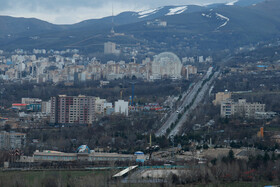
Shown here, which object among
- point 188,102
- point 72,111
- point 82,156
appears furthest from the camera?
point 188,102

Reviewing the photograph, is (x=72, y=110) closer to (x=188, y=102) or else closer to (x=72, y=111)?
(x=72, y=111)

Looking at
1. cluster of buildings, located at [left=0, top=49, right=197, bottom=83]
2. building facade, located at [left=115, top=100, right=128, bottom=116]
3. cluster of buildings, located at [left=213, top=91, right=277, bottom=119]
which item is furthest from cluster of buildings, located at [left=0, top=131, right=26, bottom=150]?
cluster of buildings, located at [left=0, top=49, right=197, bottom=83]

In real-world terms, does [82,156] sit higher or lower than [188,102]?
lower

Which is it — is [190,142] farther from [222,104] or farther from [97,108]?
[97,108]

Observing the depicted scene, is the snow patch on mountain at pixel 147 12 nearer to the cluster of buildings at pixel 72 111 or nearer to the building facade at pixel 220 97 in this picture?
the building facade at pixel 220 97

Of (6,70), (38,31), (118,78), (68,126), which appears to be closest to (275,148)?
(68,126)

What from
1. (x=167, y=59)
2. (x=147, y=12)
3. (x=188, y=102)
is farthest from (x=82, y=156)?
(x=147, y=12)

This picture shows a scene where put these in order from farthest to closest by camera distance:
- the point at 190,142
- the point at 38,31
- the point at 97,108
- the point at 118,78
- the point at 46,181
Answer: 1. the point at 38,31
2. the point at 118,78
3. the point at 97,108
4. the point at 190,142
5. the point at 46,181
